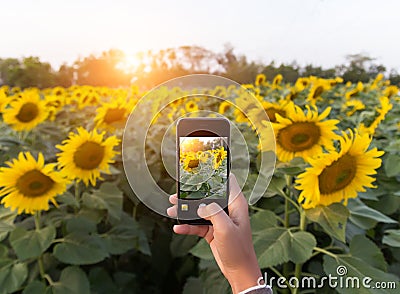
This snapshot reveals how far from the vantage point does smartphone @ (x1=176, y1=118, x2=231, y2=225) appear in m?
0.94

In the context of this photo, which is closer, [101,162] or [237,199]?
[237,199]

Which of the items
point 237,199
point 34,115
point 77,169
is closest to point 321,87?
point 34,115

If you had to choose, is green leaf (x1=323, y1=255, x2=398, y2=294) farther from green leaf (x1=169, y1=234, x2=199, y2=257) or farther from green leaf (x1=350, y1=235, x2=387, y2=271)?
green leaf (x1=169, y1=234, x2=199, y2=257)

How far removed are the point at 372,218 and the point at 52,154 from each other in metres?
1.69

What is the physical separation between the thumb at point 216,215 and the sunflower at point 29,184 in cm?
96

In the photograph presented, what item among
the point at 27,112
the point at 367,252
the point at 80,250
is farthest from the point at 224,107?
the point at 367,252

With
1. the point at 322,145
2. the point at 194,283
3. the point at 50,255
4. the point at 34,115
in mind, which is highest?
the point at 34,115

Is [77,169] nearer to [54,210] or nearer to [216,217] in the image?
[54,210]

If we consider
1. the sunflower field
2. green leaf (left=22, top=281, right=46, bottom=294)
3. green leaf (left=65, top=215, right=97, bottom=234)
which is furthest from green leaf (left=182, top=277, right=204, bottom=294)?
green leaf (left=22, top=281, right=46, bottom=294)

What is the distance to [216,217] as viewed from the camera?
0.90 meters

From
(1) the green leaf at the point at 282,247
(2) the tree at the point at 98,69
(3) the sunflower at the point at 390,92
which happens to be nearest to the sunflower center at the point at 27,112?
(1) the green leaf at the point at 282,247

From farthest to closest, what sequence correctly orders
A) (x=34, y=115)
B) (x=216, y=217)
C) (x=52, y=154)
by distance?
(x=34, y=115)
(x=52, y=154)
(x=216, y=217)

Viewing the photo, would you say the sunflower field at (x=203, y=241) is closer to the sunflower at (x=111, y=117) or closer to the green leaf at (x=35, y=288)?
the green leaf at (x=35, y=288)

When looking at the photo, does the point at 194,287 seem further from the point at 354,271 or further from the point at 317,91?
the point at 317,91
